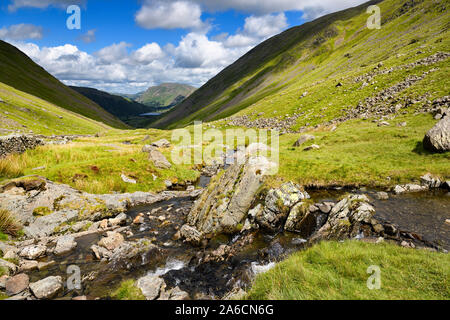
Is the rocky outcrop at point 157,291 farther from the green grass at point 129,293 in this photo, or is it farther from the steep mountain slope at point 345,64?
the steep mountain slope at point 345,64

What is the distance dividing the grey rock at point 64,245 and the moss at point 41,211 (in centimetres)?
381

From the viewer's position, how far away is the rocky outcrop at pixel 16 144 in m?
23.8

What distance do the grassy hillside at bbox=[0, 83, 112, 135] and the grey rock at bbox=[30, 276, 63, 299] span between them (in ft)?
347

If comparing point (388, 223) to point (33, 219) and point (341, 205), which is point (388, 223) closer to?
point (341, 205)

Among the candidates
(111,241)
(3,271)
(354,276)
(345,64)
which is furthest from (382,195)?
(345,64)

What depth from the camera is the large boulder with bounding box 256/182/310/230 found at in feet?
53.7

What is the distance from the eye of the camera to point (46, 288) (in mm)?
11281

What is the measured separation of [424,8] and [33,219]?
177 meters

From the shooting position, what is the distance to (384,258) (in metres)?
8.46

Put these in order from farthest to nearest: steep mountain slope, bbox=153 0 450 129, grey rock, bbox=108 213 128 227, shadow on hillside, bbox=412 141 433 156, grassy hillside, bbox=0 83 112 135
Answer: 1. grassy hillside, bbox=0 83 112 135
2. steep mountain slope, bbox=153 0 450 129
3. shadow on hillside, bbox=412 141 433 156
4. grey rock, bbox=108 213 128 227

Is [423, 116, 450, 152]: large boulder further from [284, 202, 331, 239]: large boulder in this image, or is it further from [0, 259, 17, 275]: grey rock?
[0, 259, 17, 275]: grey rock

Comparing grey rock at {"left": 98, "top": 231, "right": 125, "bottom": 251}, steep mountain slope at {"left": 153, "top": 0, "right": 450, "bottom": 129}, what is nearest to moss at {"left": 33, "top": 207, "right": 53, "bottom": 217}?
grey rock at {"left": 98, "top": 231, "right": 125, "bottom": 251}

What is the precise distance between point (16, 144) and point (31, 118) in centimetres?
11966

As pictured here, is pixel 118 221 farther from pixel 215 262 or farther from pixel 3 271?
pixel 215 262
